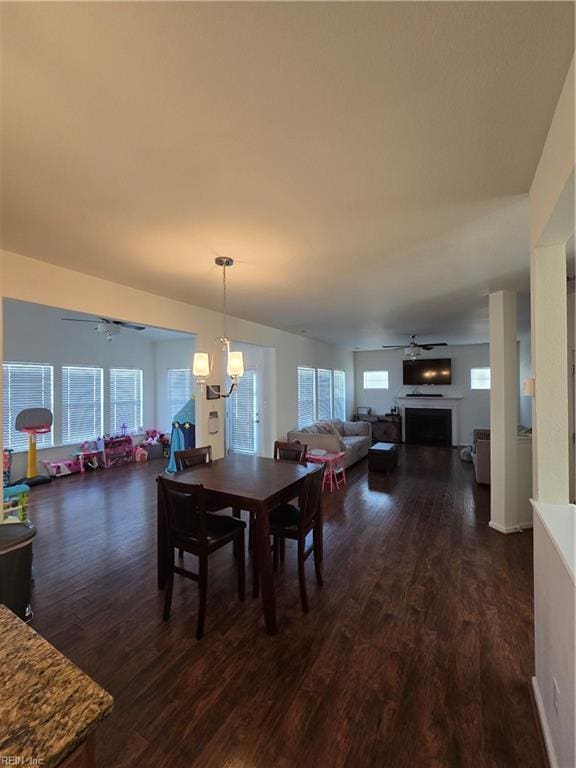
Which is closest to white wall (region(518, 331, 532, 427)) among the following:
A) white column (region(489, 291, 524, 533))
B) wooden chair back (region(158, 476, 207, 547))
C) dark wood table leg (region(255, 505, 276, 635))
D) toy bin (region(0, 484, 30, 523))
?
white column (region(489, 291, 524, 533))

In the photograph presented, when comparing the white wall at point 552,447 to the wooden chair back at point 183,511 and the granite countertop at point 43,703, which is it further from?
the wooden chair back at point 183,511

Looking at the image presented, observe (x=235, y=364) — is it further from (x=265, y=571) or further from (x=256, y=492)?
(x=265, y=571)

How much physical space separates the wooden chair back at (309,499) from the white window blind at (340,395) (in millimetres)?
6339

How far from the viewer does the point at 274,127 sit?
1.35 m

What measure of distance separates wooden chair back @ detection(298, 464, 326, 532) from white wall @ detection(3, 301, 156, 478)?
4.99m

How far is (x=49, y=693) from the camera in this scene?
745mm

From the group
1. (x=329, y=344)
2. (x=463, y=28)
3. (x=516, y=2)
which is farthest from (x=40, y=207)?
(x=329, y=344)

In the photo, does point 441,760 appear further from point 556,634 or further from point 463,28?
point 463,28

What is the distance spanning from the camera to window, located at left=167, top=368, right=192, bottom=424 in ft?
25.7

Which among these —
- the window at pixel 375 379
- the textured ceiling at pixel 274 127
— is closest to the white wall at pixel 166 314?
the textured ceiling at pixel 274 127

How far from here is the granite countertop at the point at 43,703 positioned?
0.63 metres

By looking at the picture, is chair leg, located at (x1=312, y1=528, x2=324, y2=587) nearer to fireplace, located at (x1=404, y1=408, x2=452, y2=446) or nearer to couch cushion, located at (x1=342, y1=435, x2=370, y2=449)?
couch cushion, located at (x1=342, y1=435, x2=370, y2=449)

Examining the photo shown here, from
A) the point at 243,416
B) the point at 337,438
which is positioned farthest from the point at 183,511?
the point at 243,416

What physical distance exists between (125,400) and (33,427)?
7.32ft
